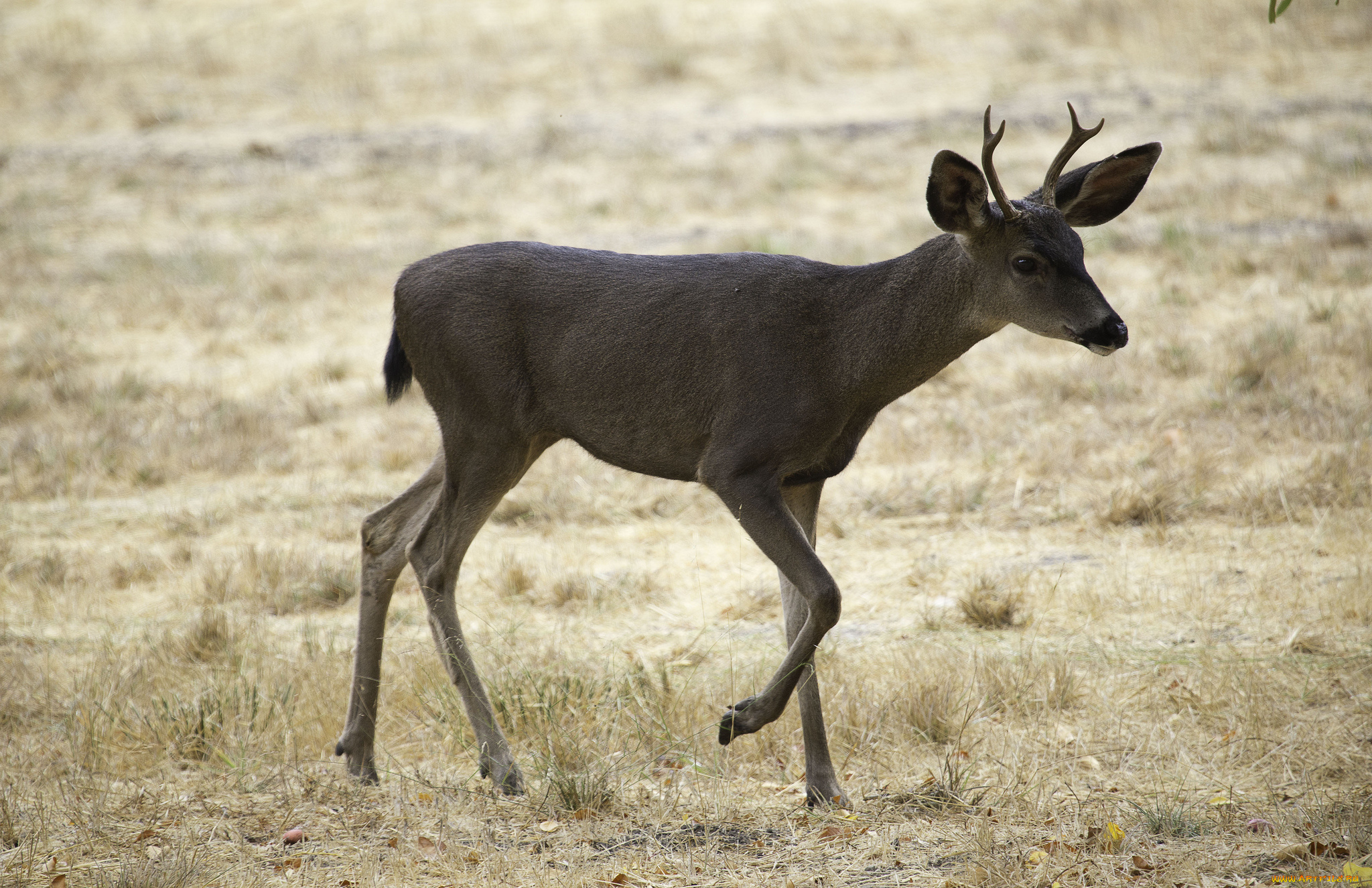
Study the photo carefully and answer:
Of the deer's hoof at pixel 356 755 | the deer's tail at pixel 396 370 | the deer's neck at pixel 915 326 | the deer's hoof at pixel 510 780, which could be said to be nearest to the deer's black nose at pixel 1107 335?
the deer's neck at pixel 915 326

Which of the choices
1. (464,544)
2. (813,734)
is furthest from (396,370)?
(813,734)

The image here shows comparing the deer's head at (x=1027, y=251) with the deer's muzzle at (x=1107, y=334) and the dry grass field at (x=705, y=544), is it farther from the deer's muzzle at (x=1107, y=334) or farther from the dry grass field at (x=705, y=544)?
the dry grass field at (x=705, y=544)

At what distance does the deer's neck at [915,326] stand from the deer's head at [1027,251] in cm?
6

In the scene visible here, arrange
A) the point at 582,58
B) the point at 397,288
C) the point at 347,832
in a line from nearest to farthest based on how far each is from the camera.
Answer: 1. the point at 347,832
2. the point at 397,288
3. the point at 582,58

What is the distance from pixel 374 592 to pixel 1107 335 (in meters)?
3.13

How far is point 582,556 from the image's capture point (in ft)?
25.3

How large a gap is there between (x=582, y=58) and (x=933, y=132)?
7994mm

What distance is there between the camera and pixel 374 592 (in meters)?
5.38

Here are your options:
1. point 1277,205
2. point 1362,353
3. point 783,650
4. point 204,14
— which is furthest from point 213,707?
point 204,14

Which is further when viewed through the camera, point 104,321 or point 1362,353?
point 104,321

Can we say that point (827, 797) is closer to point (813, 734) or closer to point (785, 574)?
Answer: point (813, 734)

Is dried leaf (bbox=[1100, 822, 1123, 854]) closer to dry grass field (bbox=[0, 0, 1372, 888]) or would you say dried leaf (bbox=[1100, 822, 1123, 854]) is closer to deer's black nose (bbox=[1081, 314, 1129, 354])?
dry grass field (bbox=[0, 0, 1372, 888])

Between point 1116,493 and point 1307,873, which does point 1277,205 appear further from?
point 1307,873

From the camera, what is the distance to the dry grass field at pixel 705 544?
4426mm
